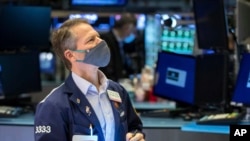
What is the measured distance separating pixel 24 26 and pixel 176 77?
1.41 meters

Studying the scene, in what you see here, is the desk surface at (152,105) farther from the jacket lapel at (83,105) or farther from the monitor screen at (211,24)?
the jacket lapel at (83,105)

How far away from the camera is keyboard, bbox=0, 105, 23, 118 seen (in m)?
4.34

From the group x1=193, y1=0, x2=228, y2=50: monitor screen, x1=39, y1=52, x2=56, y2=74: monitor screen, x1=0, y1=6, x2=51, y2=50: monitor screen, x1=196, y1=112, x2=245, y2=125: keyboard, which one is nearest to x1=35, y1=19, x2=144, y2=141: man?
x1=196, y1=112, x2=245, y2=125: keyboard

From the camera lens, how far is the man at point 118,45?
5.89 meters

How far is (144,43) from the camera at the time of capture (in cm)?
772

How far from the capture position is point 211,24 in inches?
171

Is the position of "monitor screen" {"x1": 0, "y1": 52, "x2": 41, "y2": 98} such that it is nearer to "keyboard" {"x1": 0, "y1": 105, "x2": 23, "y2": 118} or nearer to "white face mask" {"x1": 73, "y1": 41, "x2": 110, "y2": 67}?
Answer: "keyboard" {"x1": 0, "y1": 105, "x2": 23, "y2": 118}

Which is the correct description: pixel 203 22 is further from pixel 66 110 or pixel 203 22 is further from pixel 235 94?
pixel 66 110

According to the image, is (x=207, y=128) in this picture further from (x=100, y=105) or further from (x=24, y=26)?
(x=24, y=26)

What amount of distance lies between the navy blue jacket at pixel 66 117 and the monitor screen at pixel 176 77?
5.03 ft

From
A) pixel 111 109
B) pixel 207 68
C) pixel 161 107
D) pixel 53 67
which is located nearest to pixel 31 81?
pixel 161 107

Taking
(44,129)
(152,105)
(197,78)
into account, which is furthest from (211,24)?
(44,129)

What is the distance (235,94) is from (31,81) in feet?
5.82

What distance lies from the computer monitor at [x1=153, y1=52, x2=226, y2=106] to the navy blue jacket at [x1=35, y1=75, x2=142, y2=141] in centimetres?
154
